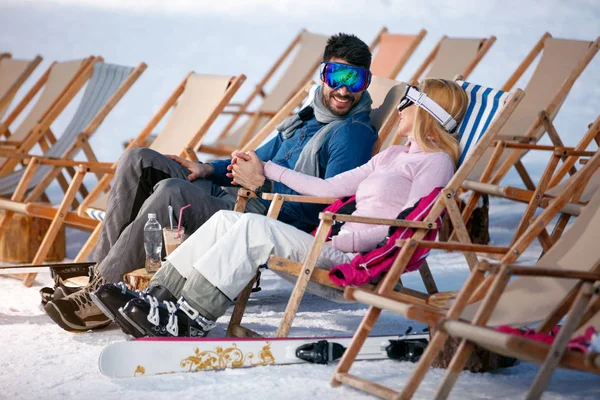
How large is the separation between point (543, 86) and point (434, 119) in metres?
2.61

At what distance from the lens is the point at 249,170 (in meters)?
3.30

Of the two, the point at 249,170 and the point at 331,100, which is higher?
the point at 331,100

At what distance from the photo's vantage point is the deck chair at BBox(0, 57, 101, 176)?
547 centimetres

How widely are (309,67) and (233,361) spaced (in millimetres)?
4985

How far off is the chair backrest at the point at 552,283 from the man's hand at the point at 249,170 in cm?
113

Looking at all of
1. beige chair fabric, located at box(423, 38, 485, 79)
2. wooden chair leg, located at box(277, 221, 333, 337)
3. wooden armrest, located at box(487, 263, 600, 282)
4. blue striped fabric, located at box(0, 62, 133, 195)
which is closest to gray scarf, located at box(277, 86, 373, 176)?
A: wooden chair leg, located at box(277, 221, 333, 337)

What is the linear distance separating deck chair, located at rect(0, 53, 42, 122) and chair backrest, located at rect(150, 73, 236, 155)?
2169 mm

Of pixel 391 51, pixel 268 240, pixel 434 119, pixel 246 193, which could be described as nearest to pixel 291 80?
pixel 391 51

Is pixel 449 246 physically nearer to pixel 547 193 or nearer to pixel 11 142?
pixel 547 193

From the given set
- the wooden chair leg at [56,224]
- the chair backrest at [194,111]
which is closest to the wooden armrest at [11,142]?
the chair backrest at [194,111]

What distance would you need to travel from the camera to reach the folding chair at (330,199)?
2.78 m

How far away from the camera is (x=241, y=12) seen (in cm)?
980

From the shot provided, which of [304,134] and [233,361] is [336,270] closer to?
[233,361]

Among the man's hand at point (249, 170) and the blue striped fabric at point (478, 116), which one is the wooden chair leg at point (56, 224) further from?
the blue striped fabric at point (478, 116)
